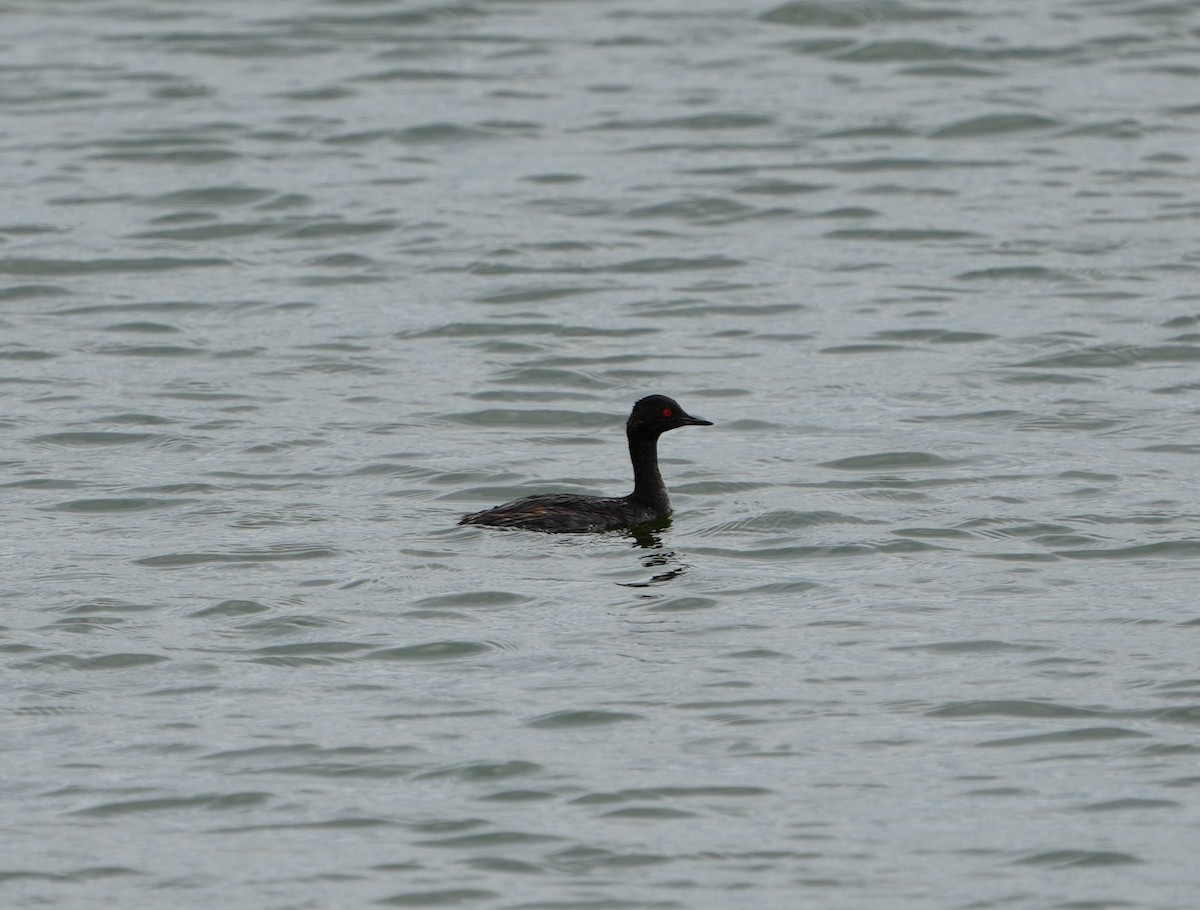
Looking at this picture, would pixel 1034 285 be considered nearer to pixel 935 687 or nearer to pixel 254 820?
pixel 935 687

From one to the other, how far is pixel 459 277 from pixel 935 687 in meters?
10.4

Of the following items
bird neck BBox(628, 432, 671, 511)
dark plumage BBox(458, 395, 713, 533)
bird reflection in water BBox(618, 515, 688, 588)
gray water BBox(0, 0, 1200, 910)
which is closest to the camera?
gray water BBox(0, 0, 1200, 910)

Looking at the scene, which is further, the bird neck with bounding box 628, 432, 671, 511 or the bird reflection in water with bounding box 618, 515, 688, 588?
the bird neck with bounding box 628, 432, 671, 511

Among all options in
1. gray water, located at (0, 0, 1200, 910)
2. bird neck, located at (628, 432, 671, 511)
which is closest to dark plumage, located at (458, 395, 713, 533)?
bird neck, located at (628, 432, 671, 511)

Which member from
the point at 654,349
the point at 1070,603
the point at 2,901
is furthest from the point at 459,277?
the point at 2,901

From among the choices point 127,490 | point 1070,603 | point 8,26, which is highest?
point 8,26

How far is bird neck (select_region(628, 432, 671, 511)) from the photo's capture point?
1361cm

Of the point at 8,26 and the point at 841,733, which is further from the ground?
the point at 8,26

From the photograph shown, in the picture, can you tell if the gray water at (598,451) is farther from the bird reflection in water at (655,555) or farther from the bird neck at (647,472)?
the bird neck at (647,472)

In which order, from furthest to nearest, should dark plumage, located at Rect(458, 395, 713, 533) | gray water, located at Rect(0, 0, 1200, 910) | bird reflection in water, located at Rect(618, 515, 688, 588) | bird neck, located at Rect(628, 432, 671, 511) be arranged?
1. bird neck, located at Rect(628, 432, 671, 511)
2. dark plumage, located at Rect(458, 395, 713, 533)
3. bird reflection in water, located at Rect(618, 515, 688, 588)
4. gray water, located at Rect(0, 0, 1200, 910)

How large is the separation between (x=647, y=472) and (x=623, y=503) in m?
0.37

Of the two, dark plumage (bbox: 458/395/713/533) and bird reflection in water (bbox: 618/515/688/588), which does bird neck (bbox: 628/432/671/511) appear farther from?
bird reflection in water (bbox: 618/515/688/588)

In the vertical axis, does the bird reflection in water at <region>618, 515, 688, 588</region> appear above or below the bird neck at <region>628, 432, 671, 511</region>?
below

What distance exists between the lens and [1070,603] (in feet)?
38.7
